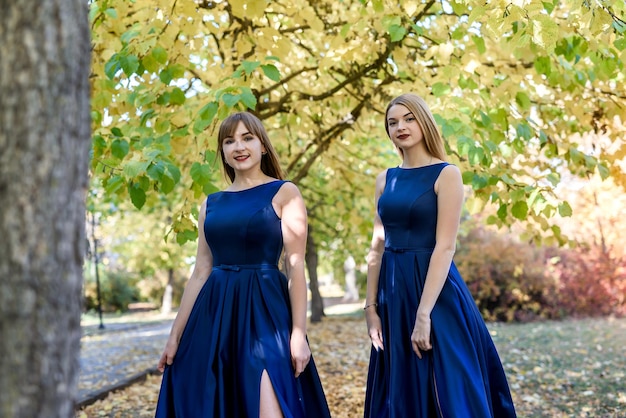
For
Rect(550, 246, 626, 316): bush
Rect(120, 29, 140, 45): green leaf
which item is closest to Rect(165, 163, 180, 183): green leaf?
Rect(120, 29, 140, 45): green leaf

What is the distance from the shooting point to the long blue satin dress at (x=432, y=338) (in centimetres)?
282

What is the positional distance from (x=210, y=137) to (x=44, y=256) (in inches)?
106

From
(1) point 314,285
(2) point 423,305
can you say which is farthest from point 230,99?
(1) point 314,285

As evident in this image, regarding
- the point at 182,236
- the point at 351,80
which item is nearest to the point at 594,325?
the point at 351,80

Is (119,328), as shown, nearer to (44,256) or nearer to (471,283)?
(471,283)

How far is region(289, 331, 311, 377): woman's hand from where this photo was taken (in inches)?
111

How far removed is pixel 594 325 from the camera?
11.8 metres

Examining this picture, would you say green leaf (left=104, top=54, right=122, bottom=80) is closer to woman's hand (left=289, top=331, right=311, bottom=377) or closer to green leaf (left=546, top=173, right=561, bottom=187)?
woman's hand (left=289, top=331, right=311, bottom=377)

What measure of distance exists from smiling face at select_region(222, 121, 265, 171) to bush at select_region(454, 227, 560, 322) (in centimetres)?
1037

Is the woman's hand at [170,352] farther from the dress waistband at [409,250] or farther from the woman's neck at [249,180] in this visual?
the dress waistband at [409,250]

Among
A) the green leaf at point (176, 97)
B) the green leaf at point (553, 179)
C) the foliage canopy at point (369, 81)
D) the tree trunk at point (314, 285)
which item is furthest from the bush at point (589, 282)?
the green leaf at point (176, 97)

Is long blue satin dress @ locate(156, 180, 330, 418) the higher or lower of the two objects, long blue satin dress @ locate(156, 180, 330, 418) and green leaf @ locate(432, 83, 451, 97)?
the lower

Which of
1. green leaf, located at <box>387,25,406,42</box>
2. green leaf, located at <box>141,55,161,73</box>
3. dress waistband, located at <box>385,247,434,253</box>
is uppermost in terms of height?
green leaf, located at <box>387,25,406,42</box>

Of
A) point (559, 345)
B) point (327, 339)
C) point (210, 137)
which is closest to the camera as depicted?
point (210, 137)
